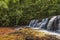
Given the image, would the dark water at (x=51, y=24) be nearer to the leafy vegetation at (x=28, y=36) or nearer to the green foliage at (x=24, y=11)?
the green foliage at (x=24, y=11)

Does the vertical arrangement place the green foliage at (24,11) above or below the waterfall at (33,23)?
above

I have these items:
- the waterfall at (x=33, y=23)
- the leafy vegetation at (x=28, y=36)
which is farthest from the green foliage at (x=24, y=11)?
the leafy vegetation at (x=28, y=36)

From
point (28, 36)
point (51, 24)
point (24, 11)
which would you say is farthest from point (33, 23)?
point (28, 36)

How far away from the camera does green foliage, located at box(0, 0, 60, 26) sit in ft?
62.0

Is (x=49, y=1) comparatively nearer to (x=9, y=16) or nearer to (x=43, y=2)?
(x=43, y=2)

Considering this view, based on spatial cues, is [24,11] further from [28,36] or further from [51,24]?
[28,36]

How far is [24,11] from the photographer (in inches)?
791

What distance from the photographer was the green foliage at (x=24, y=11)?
62.0 feet

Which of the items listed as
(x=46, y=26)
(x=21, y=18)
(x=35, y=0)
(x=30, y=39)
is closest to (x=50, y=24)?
(x=46, y=26)

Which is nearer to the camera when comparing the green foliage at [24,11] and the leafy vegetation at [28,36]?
the leafy vegetation at [28,36]

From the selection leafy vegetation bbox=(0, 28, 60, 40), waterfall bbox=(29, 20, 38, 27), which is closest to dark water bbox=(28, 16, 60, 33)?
waterfall bbox=(29, 20, 38, 27)

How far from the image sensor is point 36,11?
66.5 ft

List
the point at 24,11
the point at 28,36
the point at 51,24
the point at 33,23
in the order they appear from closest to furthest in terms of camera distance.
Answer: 1. the point at 28,36
2. the point at 51,24
3. the point at 33,23
4. the point at 24,11

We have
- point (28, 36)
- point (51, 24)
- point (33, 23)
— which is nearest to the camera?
point (28, 36)
